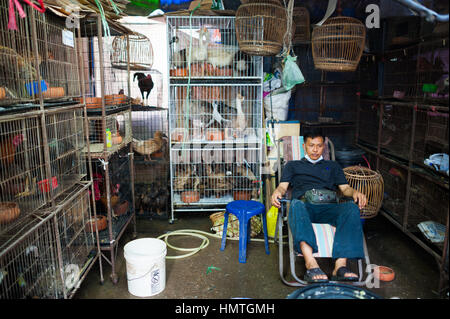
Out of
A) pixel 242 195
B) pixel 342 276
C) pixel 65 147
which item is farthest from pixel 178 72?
pixel 342 276

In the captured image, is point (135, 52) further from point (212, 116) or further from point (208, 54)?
point (212, 116)

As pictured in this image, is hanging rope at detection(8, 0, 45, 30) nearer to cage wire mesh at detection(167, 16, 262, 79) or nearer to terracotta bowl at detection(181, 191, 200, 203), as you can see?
cage wire mesh at detection(167, 16, 262, 79)

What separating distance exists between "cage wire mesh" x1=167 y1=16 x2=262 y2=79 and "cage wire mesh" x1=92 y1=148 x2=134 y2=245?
1416mm

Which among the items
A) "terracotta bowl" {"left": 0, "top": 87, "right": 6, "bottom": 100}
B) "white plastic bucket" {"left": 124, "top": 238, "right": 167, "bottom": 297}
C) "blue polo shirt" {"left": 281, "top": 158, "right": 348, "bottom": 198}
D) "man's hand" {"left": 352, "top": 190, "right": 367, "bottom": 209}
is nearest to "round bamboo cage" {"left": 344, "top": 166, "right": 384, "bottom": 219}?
"blue polo shirt" {"left": 281, "top": 158, "right": 348, "bottom": 198}

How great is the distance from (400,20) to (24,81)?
4.17m

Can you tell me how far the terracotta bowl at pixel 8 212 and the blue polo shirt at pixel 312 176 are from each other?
250 centimetres

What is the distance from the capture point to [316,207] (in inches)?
143

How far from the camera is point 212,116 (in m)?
5.19

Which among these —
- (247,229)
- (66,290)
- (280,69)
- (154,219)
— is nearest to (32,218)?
→ (66,290)

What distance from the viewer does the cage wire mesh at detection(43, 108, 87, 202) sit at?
9.38ft

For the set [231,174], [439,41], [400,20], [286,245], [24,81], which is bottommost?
[286,245]

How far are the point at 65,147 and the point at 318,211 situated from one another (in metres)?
2.42

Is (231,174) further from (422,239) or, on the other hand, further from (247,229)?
(422,239)

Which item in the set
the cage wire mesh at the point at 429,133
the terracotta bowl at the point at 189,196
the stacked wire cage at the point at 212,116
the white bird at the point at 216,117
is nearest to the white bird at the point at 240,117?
the stacked wire cage at the point at 212,116
